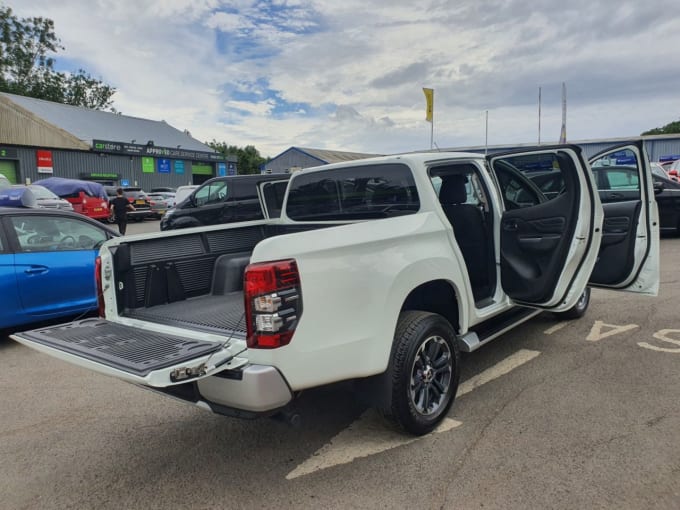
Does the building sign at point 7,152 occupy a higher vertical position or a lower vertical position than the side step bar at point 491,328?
higher

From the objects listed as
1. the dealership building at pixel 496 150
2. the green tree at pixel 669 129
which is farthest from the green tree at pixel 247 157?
the green tree at pixel 669 129

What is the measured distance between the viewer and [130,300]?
3578 millimetres

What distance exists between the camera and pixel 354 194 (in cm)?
413

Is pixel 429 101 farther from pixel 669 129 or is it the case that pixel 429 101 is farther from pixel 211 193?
pixel 669 129

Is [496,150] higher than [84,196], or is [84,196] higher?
[496,150]

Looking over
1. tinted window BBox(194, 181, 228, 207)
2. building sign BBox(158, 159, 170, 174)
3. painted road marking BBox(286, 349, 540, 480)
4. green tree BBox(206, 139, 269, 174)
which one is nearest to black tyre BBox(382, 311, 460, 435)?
painted road marking BBox(286, 349, 540, 480)

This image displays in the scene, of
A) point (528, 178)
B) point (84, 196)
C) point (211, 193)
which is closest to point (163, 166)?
point (84, 196)

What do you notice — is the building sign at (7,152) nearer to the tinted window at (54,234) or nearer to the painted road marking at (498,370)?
the tinted window at (54,234)

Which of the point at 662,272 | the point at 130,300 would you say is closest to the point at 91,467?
the point at 130,300

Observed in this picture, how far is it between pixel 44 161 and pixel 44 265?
28.6 metres

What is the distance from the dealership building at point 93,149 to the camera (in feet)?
96.9

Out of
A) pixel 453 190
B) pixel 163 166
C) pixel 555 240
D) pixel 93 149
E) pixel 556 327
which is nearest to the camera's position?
pixel 555 240

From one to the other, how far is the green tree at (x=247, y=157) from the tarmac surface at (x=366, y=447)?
5590 cm

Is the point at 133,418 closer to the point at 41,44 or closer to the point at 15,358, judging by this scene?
the point at 15,358
